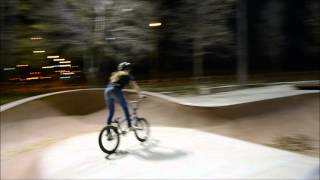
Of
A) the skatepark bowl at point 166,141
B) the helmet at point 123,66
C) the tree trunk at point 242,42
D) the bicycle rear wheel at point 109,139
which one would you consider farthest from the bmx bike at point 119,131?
the tree trunk at point 242,42

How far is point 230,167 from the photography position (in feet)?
20.0

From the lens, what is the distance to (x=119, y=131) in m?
6.54

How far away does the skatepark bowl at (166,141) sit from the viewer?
5.44 meters

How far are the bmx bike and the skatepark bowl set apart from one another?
105mm

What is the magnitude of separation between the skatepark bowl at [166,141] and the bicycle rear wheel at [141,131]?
96 mm

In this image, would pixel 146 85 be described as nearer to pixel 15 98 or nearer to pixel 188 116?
pixel 188 116

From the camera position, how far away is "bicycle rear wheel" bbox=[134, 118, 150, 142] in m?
6.68

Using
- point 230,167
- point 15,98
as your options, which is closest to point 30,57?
point 15,98

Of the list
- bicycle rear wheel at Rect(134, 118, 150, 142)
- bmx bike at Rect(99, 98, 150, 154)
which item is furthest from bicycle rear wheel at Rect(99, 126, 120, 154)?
bicycle rear wheel at Rect(134, 118, 150, 142)

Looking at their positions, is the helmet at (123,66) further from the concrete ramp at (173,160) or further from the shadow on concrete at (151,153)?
the shadow on concrete at (151,153)

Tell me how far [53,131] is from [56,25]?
1.79 meters

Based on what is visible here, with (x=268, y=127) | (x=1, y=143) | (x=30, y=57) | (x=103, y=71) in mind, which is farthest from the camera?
(x=268, y=127)

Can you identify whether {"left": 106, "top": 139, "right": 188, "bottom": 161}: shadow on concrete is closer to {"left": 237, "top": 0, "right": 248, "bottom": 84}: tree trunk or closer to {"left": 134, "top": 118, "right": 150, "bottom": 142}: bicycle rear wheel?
{"left": 134, "top": 118, "right": 150, "bottom": 142}: bicycle rear wheel

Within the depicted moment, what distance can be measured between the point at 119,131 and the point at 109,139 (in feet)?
0.92
